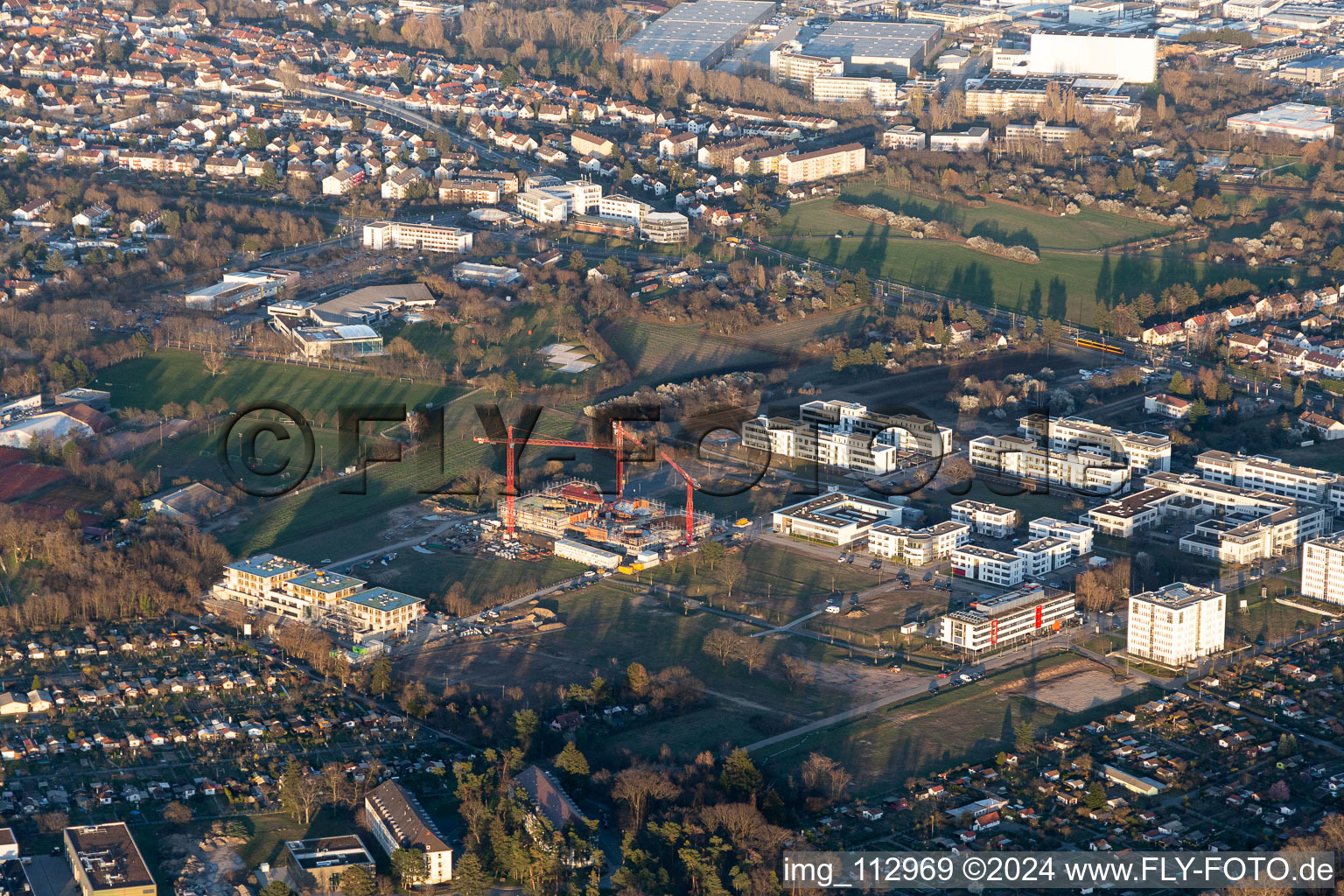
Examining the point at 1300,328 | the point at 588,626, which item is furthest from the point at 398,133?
the point at 588,626

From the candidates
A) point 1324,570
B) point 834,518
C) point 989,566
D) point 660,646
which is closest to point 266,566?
point 660,646

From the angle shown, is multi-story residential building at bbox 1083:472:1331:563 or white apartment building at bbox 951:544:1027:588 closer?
→ white apartment building at bbox 951:544:1027:588

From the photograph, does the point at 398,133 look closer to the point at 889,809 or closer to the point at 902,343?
the point at 902,343

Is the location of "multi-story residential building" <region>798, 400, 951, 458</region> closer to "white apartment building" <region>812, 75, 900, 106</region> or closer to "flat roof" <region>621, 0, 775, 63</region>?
"white apartment building" <region>812, 75, 900, 106</region>

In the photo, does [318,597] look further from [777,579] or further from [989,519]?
[989,519]

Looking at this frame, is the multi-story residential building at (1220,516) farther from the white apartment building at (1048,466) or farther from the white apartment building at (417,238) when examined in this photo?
the white apartment building at (417,238)

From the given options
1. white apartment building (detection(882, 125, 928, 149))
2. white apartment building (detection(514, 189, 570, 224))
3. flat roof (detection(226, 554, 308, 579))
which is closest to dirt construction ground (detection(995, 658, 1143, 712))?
flat roof (detection(226, 554, 308, 579))

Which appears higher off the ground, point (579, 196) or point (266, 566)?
point (579, 196)
